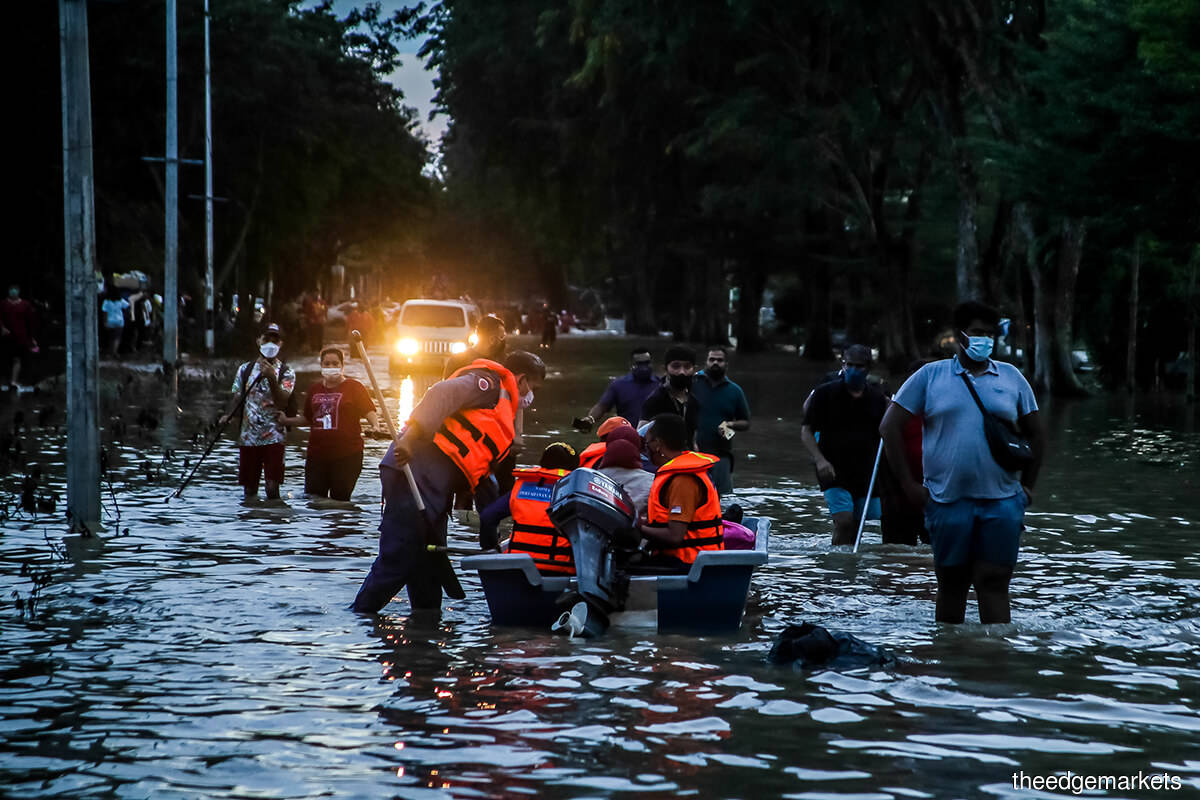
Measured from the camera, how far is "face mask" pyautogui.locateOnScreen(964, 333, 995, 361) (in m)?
9.02

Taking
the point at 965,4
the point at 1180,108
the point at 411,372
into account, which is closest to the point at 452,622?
the point at 1180,108

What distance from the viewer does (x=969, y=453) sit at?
29.6 feet

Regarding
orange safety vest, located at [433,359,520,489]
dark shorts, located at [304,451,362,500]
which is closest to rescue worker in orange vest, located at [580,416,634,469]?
orange safety vest, located at [433,359,520,489]

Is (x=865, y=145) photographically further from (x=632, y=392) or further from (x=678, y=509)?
(x=678, y=509)

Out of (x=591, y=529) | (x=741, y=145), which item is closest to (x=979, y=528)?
(x=591, y=529)

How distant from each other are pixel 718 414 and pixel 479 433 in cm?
501

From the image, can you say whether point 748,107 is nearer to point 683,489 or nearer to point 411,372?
point 411,372

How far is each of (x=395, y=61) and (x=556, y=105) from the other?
518 inches

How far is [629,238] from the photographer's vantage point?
2640 inches

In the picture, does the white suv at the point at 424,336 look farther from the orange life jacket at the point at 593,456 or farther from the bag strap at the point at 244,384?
the orange life jacket at the point at 593,456

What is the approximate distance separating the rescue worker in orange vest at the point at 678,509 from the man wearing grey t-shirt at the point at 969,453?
1.27 meters

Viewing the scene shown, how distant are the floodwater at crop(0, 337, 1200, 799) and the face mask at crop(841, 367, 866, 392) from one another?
123cm

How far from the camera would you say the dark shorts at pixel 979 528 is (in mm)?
9055

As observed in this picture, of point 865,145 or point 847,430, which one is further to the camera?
point 865,145
